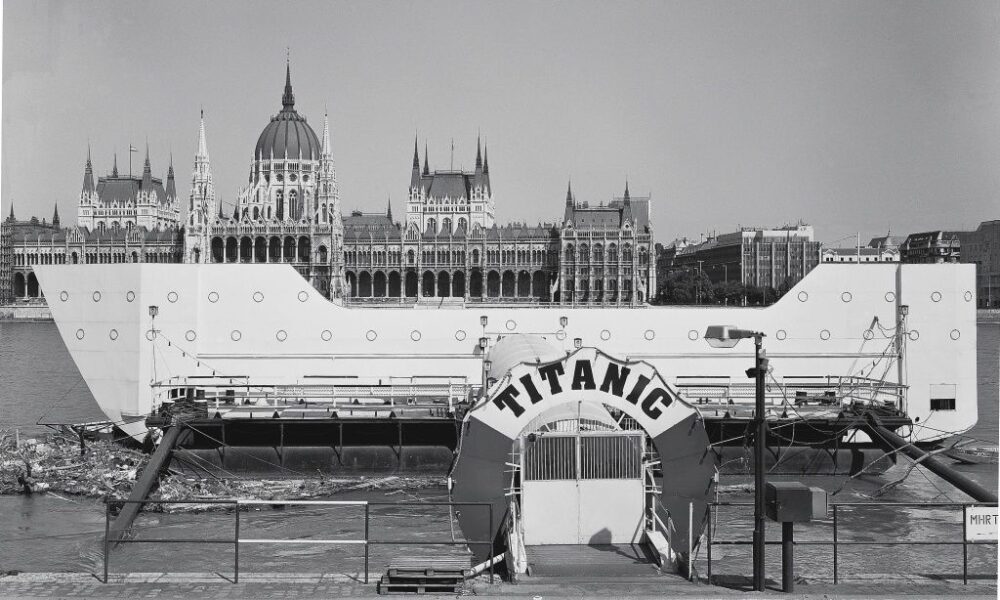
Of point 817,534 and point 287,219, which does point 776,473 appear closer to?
point 817,534

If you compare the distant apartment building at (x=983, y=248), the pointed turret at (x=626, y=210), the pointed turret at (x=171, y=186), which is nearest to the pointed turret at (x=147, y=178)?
the pointed turret at (x=171, y=186)

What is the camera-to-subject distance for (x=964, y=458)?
22797mm

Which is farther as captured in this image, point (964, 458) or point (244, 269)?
point (964, 458)

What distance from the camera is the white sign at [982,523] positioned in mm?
10117

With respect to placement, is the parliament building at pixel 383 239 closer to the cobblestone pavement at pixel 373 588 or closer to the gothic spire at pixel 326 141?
the gothic spire at pixel 326 141

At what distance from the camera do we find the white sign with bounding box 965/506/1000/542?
10.1 meters

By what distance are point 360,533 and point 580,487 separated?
689 cm

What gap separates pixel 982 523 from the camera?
404 inches

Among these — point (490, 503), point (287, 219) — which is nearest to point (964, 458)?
point (490, 503)

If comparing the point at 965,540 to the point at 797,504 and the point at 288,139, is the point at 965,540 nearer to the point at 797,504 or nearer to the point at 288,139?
the point at 797,504

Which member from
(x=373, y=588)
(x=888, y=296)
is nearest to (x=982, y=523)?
(x=373, y=588)

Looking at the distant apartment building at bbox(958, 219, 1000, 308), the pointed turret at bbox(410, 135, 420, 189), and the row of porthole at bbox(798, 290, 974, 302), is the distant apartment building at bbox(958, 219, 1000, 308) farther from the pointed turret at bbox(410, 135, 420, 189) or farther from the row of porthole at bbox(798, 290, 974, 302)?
the pointed turret at bbox(410, 135, 420, 189)

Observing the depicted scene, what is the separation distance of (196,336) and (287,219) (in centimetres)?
10911

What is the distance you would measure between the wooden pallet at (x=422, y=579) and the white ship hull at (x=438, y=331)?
1116 cm
